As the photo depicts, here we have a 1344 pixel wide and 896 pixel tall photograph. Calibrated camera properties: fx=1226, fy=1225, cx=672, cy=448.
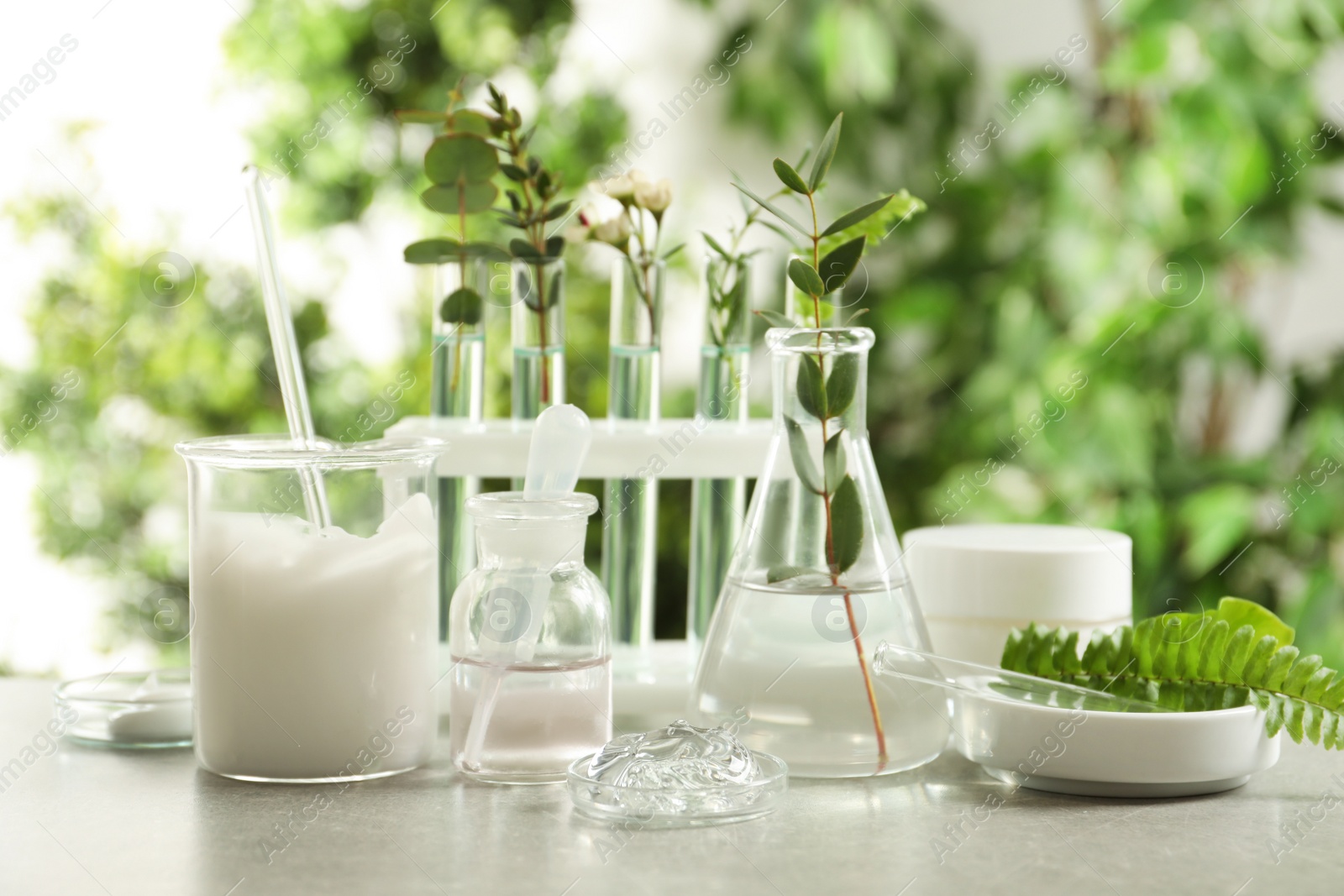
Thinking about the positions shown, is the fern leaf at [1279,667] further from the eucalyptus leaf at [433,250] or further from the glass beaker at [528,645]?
the eucalyptus leaf at [433,250]

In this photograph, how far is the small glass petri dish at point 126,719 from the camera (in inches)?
26.2

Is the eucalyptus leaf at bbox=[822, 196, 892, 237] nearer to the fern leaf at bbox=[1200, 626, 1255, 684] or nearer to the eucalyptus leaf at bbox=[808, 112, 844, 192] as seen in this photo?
the eucalyptus leaf at bbox=[808, 112, 844, 192]

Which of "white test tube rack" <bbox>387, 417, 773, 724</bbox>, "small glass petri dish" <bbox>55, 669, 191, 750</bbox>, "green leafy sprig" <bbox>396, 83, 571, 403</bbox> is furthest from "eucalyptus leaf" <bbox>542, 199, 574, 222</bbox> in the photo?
"small glass petri dish" <bbox>55, 669, 191, 750</bbox>

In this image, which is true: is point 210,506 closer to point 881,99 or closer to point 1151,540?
point 1151,540

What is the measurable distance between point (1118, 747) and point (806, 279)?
0.87ft

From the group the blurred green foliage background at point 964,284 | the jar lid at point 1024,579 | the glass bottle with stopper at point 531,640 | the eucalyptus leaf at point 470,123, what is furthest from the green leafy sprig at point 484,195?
the blurred green foliage background at point 964,284

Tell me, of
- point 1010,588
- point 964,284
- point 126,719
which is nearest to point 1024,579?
point 1010,588

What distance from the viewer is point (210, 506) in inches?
23.3

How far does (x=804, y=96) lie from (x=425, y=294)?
760mm

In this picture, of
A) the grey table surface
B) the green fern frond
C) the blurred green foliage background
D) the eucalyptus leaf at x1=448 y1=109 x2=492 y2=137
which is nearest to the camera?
the grey table surface

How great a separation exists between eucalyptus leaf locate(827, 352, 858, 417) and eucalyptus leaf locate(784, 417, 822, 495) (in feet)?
0.07

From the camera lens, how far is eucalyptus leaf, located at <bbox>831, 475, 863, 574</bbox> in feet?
2.00

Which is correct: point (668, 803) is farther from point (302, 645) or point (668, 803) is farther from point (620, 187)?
point (620, 187)

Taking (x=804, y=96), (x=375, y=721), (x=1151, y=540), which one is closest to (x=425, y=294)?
(x=804, y=96)
